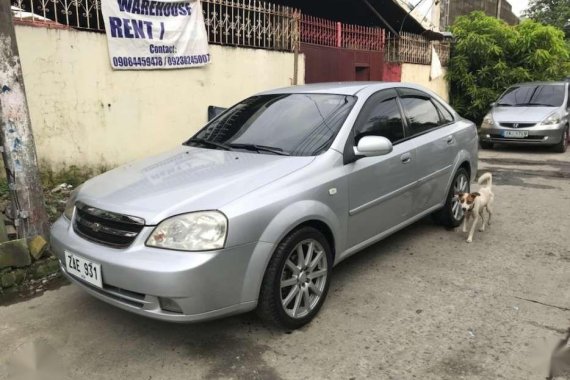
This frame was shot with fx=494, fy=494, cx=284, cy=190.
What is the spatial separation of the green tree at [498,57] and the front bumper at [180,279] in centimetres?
1283

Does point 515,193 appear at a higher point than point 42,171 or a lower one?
lower

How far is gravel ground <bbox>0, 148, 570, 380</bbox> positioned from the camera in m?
2.75

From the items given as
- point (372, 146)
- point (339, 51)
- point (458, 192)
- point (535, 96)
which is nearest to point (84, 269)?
point (372, 146)

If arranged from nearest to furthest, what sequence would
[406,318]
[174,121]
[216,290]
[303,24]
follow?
[216,290], [406,318], [174,121], [303,24]

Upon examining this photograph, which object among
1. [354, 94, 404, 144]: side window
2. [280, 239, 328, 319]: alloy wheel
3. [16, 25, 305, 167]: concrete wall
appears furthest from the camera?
[16, 25, 305, 167]: concrete wall

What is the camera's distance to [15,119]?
392 cm

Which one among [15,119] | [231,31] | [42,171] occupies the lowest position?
[42,171]

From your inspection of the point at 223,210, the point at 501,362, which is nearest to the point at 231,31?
the point at 223,210

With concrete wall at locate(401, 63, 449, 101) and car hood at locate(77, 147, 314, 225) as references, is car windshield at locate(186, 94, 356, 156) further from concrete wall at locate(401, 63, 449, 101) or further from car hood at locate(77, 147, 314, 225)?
concrete wall at locate(401, 63, 449, 101)

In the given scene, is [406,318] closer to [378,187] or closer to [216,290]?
[378,187]

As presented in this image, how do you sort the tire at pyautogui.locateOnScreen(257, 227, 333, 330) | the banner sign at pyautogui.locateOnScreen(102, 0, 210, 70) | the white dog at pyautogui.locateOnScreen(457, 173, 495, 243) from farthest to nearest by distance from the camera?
the banner sign at pyautogui.locateOnScreen(102, 0, 210, 70) < the white dog at pyautogui.locateOnScreen(457, 173, 495, 243) < the tire at pyautogui.locateOnScreen(257, 227, 333, 330)

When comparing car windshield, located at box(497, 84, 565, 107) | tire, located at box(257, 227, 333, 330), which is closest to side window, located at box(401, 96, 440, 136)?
tire, located at box(257, 227, 333, 330)

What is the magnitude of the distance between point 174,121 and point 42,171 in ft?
6.63

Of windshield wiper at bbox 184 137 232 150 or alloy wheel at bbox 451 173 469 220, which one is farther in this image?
alloy wheel at bbox 451 173 469 220
